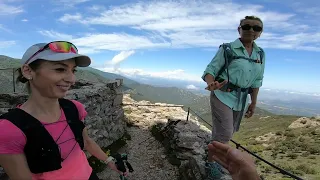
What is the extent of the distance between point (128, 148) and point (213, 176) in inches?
286

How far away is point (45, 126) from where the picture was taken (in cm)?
245

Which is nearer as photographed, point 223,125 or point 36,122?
point 36,122

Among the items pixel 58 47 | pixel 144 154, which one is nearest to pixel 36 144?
pixel 58 47

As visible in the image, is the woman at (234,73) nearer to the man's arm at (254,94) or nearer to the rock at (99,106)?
the man's arm at (254,94)

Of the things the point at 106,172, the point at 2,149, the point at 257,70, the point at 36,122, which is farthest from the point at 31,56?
the point at 106,172

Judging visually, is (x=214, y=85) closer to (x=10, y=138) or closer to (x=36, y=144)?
(x=36, y=144)

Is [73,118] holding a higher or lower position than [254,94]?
lower

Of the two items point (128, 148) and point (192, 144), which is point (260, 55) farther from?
point (128, 148)

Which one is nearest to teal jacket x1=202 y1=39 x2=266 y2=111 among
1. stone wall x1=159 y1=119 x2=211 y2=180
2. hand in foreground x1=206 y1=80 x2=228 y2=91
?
hand in foreground x1=206 y1=80 x2=228 y2=91

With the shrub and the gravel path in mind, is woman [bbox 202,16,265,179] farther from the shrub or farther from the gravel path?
the shrub

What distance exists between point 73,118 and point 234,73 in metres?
3.01

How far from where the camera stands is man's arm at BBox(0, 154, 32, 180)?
2172mm

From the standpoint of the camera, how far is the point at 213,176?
18.0 ft

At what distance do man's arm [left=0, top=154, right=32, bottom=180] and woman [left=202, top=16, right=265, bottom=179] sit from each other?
→ 3.16m
